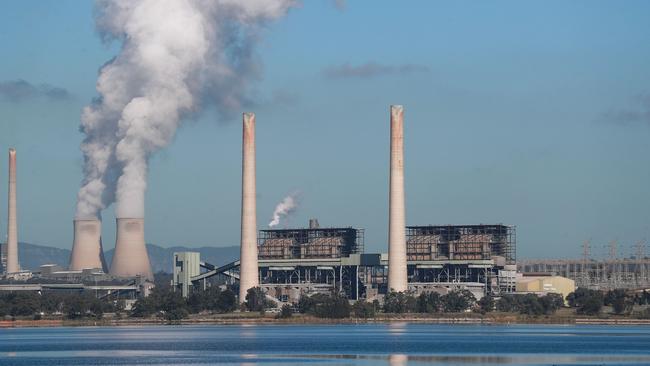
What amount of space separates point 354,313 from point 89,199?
29084 mm

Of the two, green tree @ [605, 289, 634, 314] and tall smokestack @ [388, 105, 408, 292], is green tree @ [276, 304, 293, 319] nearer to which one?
tall smokestack @ [388, 105, 408, 292]

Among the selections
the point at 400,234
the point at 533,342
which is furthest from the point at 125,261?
the point at 533,342

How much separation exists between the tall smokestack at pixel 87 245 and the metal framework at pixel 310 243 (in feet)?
68.9

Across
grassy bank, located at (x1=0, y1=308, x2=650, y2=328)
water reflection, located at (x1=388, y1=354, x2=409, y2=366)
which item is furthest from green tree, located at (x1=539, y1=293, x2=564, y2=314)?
water reflection, located at (x1=388, y1=354, x2=409, y2=366)

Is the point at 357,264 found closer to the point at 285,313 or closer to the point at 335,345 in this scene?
the point at 285,313

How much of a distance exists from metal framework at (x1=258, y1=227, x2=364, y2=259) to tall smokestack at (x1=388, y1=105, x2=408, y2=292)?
817 inches

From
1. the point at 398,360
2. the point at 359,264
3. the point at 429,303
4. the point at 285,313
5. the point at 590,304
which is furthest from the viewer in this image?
the point at 359,264

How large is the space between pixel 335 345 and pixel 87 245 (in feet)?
183

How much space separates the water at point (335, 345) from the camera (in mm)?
71500

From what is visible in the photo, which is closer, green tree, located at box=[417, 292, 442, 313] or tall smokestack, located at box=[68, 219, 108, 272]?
green tree, located at box=[417, 292, 442, 313]

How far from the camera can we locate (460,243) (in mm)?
147125

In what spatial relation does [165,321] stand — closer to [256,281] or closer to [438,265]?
[256,281]

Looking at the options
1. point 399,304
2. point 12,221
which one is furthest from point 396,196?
point 12,221

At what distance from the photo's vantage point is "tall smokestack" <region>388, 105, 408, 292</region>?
409 feet
